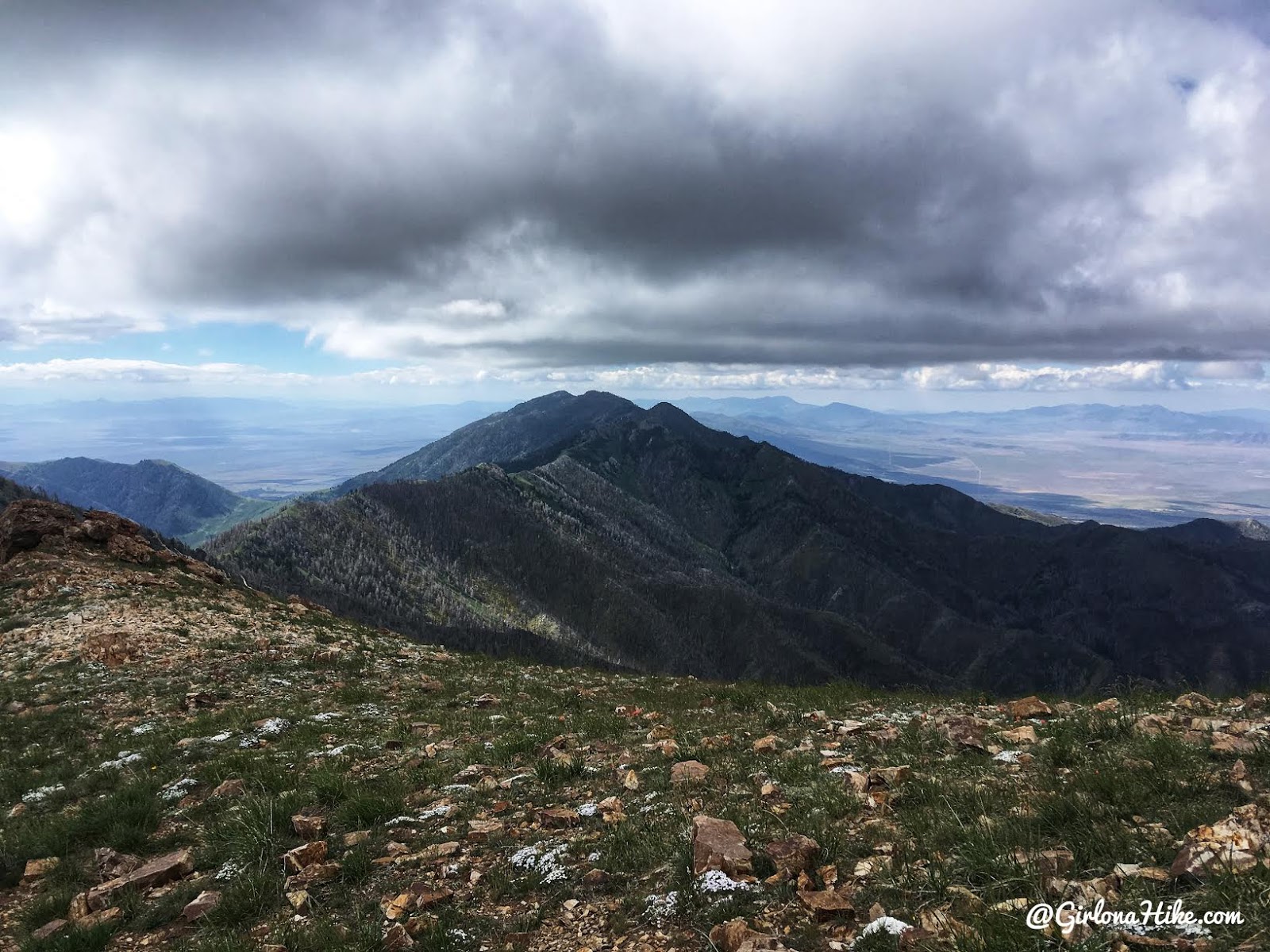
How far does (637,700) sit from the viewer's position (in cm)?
1933

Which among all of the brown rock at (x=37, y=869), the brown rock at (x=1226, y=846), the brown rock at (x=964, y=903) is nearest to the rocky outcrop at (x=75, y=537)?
the brown rock at (x=37, y=869)

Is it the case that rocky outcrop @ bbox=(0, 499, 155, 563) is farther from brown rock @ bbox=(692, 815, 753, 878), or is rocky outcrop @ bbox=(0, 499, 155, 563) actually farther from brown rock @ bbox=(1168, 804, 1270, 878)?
brown rock @ bbox=(1168, 804, 1270, 878)

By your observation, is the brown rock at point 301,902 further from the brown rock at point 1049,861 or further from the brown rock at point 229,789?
the brown rock at point 1049,861

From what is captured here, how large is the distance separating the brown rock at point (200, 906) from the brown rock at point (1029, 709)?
13410 millimetres

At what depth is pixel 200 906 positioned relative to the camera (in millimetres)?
7078

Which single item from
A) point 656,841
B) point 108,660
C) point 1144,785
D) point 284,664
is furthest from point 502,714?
point 108,660

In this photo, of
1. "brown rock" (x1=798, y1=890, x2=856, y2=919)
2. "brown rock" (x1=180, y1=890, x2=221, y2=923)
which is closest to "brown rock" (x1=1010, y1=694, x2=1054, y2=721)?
"brown rock" (x1=798, y1=890, x2=856, y2=919)

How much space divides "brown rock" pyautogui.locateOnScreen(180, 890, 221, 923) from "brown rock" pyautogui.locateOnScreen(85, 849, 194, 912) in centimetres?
112

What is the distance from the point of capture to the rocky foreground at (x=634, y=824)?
5406mm

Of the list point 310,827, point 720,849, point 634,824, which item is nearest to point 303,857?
point 310,827

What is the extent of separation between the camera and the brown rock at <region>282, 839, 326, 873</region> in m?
7.76

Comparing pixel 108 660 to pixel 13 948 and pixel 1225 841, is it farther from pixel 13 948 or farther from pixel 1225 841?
pixel 1225 841

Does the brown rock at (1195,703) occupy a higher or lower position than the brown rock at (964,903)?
lower

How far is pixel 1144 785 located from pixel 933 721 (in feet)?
17.4
